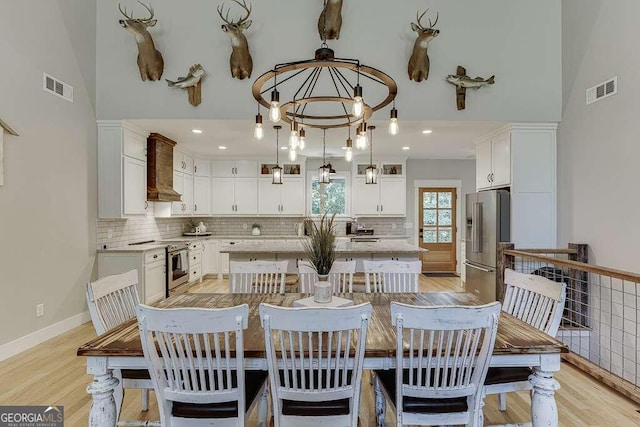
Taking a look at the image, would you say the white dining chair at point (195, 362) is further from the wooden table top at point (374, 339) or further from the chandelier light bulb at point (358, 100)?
the chandelier light bulb at point (358, 100)

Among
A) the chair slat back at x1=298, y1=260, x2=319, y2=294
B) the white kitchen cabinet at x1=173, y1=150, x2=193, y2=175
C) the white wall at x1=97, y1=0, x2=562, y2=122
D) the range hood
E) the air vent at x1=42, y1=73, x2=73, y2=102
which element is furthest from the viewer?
the white kitchen cabinet at x1=173, y1=150, x2=193, y2=175

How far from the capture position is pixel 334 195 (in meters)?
7.44

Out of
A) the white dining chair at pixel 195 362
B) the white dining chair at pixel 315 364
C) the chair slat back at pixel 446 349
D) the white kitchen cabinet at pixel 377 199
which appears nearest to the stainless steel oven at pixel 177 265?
the white kitchen cabinet at pixel 377 199

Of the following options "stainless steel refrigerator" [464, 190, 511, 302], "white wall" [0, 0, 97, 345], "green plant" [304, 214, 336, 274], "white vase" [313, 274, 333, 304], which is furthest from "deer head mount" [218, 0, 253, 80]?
"stainless steel refrigerator" [464, 190, 511, 302]

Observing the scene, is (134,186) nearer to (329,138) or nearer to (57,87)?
(57,87)

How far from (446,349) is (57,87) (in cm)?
452

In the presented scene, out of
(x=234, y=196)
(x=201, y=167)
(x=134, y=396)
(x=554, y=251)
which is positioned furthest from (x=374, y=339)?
(x=201, y=167)

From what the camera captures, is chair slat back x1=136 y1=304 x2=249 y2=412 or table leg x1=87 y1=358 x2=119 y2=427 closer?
chair slat back x1=136 y1=304 x2=249 y2=412

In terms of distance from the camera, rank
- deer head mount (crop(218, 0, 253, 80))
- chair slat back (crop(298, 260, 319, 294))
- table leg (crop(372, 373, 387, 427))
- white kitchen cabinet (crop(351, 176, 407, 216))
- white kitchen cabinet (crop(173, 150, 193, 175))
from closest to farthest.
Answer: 1. table leg (crop(372, 373, 387, 427))
2. chair slat back (crop(298, 260, 319, 294))
3. deer head mount (crop(218, 0, 253, 80))
4. white kitchen cabinet (crop(173, 150, 193, 175))
5. white kitchen cabinet (crop(351, 176, 407, 216))

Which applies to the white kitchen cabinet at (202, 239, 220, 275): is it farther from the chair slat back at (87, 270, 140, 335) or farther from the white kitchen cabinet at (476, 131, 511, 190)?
the white kitchen cabinet at (476, 131, 511, 190)

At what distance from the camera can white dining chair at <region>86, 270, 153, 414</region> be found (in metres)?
1.89

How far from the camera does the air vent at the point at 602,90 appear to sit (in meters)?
3.52

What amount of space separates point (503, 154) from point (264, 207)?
14.8 ft

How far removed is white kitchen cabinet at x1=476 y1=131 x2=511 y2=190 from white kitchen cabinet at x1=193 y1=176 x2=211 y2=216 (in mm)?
5086
